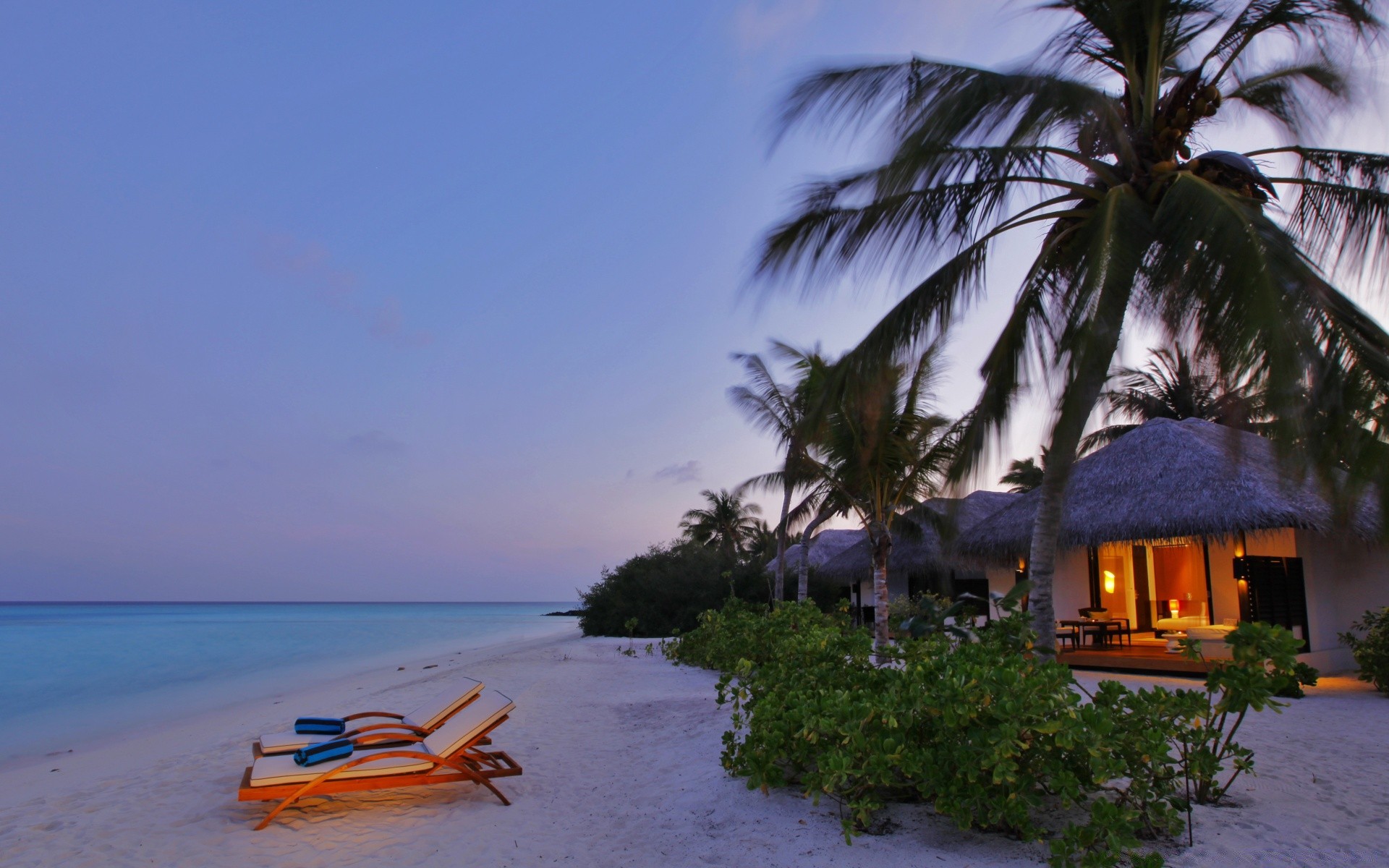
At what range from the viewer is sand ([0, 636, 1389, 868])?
287 cm

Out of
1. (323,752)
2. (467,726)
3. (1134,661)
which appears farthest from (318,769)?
(1134,661)

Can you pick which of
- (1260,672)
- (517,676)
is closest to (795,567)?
(517,676)

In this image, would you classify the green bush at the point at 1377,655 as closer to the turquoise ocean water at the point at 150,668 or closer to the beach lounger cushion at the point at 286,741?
the beach lounger cushion at the point at 286,741

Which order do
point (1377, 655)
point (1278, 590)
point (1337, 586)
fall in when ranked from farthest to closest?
point (1337, 586)
point (1278, 590)
point (1377, 655)

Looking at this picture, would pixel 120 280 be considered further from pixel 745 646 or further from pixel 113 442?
pixel 745 646

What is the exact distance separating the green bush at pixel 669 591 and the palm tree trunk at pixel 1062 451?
1433cm

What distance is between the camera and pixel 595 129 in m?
10.5

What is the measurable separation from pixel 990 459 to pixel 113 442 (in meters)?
19.8

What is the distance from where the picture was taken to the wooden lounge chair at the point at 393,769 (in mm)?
3578

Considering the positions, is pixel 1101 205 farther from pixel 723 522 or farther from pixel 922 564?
pixel 723 522

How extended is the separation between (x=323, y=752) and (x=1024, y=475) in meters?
28.4

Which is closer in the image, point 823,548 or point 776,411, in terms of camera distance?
point 776,411

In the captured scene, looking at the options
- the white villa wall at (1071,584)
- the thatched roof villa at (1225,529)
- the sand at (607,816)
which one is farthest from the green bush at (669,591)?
the sand at (607,816)

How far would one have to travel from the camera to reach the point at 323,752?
12.4ft
